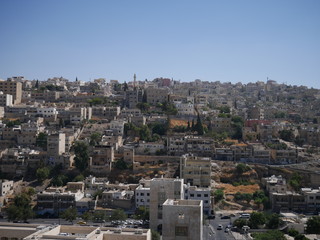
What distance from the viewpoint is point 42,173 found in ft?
136

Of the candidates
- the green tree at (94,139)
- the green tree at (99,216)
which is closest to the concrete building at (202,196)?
the green tree at (99,216)

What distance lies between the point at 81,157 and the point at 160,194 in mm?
22312

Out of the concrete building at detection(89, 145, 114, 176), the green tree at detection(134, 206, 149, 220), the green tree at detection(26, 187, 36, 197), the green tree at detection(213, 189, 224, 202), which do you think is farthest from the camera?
the concrete building at detection(89, 145, 114, 176)

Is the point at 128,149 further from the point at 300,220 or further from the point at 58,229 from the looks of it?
the point at 58,229

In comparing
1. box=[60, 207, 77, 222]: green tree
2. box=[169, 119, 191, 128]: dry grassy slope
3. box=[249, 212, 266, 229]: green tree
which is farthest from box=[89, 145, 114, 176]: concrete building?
box=[249, 212, 266, 229]: green tree

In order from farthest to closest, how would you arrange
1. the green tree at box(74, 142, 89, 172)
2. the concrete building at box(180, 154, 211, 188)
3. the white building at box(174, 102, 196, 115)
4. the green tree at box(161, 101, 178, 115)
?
the white building at box(174, 102, 196, 115), the green tree at box(161, 101, 178, 115), the green tree at box(74, 142, 89, 172), the concrete building at box(180, 154, 211, 188)

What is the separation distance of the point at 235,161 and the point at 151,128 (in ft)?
37.1

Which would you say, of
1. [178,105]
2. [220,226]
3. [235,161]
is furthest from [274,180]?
[178,105]

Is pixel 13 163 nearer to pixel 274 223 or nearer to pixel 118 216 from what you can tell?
pixel 118 216

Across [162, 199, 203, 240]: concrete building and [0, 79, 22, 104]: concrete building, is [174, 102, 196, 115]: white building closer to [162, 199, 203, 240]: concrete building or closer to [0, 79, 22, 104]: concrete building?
[0, 79, 22, 104]: concrete building

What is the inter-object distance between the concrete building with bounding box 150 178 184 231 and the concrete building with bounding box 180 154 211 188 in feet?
58.1

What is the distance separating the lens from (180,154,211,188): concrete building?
3947 centimetres

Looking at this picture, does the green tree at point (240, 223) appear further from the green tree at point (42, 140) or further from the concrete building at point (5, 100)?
the concrete building at point (5, 100)

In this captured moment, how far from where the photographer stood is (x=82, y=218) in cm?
3394
